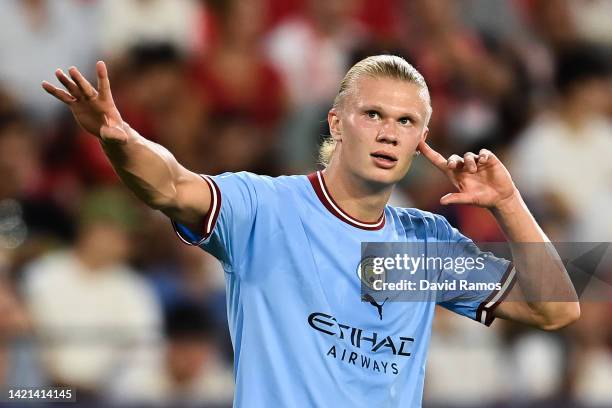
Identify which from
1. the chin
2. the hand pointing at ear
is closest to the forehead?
the chin

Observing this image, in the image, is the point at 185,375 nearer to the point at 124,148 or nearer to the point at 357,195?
the point at 357,195

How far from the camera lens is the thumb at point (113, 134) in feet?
12.3

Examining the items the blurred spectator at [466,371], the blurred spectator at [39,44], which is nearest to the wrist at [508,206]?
the blurred spectator at [466,371]

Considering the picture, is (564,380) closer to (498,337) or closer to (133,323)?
(498,337)

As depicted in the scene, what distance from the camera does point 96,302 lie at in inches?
Result: 305

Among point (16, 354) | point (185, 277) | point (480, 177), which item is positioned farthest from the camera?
point (185, 277)

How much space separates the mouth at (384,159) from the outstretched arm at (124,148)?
80cm

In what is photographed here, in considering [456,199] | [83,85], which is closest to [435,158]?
[456,199]

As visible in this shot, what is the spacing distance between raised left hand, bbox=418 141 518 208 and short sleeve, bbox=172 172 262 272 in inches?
29.0

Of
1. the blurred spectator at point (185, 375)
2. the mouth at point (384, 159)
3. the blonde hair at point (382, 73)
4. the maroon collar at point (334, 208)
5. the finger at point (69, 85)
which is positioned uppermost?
the blonde hair at point (382, 73)

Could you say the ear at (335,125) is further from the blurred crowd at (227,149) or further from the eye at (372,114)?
the blurred crowd at (227,149)

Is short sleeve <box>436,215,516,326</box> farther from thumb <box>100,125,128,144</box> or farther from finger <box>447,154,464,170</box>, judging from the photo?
thumb <box>100,125,128,144</box>

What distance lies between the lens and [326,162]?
4.86m

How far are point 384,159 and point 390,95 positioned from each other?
10.2 inches
